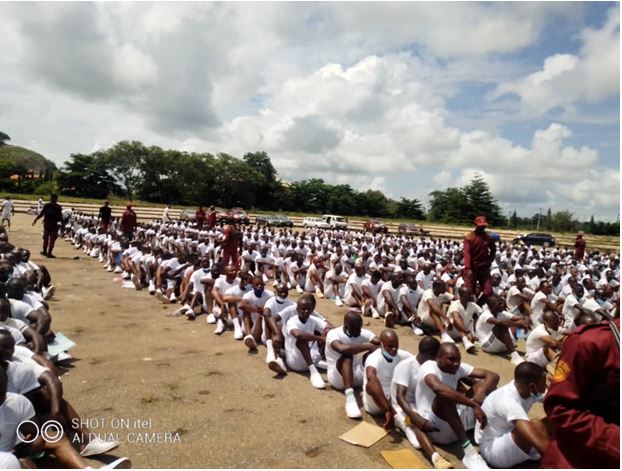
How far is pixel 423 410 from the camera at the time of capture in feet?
14.2

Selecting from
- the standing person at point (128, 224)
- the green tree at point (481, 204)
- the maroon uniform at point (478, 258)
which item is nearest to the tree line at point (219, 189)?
the green tree at point (481, 204)

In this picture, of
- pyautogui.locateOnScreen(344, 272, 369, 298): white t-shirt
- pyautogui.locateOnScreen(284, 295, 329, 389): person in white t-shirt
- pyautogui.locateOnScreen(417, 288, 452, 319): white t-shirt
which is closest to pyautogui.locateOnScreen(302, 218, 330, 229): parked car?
pyautogui.locateOnScreen(344, 272, 369, 298): white t-shirt

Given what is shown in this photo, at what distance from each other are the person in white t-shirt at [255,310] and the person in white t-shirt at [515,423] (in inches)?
147

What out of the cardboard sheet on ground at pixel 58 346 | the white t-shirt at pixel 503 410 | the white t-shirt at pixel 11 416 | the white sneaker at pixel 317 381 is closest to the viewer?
the white t-shirt at pixel 11 416

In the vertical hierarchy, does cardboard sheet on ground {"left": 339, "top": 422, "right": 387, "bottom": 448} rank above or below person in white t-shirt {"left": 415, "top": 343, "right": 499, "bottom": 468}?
below

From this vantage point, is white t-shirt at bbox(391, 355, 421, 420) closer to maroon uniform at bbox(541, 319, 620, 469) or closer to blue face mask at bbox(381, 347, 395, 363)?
blue face mask at bbox(381, 347, 395, 363)

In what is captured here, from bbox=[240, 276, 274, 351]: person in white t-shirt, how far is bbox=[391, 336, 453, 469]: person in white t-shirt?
2849mm

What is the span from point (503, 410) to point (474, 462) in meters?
0.55

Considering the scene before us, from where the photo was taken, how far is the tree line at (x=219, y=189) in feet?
175

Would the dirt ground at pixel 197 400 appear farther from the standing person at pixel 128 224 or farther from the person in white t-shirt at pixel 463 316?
the standing person at pixel 128 224

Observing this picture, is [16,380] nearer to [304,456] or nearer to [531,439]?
[304,456]

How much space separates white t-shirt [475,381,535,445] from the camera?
3.73 metres

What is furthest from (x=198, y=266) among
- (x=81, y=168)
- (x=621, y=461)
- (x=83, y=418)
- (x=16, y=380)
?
(x=81, y=168)

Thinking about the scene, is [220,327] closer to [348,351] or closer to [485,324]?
[348,351]
